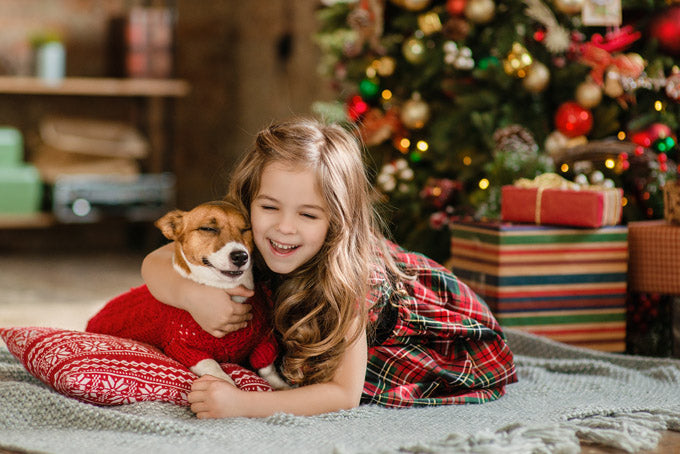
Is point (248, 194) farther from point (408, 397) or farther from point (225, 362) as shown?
point (408, 397)

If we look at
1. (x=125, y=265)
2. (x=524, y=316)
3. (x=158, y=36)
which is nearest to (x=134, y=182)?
(x=125, y=265)

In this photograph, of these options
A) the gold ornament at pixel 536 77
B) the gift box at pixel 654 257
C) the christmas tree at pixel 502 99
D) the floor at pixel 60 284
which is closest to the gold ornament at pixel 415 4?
the christmas tree at pixel 502 99

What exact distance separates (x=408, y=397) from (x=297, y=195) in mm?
431

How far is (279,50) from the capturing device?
13.3ft

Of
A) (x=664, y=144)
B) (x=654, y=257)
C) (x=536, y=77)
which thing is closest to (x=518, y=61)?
(x=536, y=77)

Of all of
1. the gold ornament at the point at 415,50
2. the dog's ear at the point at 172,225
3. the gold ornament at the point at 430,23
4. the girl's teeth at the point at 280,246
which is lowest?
the girl's teeth at the point at 280,246

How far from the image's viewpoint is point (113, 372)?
1.38 m

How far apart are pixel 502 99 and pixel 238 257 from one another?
55.6 inches

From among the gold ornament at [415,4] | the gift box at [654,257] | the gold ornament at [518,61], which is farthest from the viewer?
the gold ornament at [415,4]

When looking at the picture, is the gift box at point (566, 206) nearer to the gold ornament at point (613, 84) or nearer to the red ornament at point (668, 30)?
the gold ornament at point (613, 84)

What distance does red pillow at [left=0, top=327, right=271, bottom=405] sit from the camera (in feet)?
4.47

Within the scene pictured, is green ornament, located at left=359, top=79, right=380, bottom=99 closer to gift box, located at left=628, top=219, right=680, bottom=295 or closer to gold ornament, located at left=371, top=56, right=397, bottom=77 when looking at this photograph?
gold ornament, located at left=371, top=56, right=397, bottom=77

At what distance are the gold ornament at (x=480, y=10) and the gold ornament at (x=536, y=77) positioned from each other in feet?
0.71

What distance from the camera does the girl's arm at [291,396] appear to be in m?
1.32
